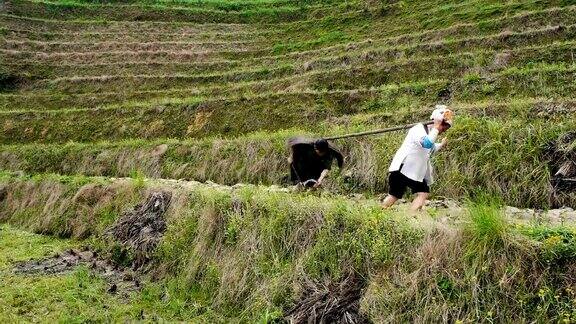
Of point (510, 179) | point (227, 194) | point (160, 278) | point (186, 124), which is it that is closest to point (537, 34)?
point (510, 179)

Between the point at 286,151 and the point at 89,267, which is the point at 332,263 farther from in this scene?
the point at 286,151

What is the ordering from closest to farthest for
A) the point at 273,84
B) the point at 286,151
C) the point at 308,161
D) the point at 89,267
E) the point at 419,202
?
the point at 419,202
the point at 308,161
the point at 89,267
the point at 286,151
the point at 273,84

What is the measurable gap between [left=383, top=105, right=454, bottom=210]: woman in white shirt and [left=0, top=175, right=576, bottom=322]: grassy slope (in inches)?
25.7

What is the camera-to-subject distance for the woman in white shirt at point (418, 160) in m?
7.12

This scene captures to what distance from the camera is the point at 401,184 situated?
754cm

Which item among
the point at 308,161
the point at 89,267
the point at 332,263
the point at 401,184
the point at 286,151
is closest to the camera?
the point at 332,263

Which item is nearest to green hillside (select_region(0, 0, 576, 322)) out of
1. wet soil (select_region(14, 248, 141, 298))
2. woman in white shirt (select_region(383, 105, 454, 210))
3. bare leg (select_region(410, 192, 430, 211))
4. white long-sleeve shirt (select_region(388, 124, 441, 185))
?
bare leg (select_region(410, 192, 430, 211))

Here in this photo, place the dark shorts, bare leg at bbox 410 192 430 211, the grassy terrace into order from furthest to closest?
the grassy terrace < the dark shorts < bare leg at bbox 410 192 430 211

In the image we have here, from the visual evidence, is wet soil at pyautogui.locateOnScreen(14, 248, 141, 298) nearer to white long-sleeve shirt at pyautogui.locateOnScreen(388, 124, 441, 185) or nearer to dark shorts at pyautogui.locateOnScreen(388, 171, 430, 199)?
dark shorts at pyautogui.locateOnScreen(388, 171, 430, 199)

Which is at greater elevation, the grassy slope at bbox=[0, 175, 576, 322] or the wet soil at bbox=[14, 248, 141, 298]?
the grassy slope at bbox=[0, 175, 576, 322]

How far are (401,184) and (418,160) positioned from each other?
460mm

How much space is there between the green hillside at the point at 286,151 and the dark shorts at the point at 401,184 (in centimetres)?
44

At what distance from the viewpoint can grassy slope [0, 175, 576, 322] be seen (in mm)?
5055

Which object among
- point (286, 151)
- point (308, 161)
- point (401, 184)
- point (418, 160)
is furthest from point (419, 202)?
point (286, 151)
